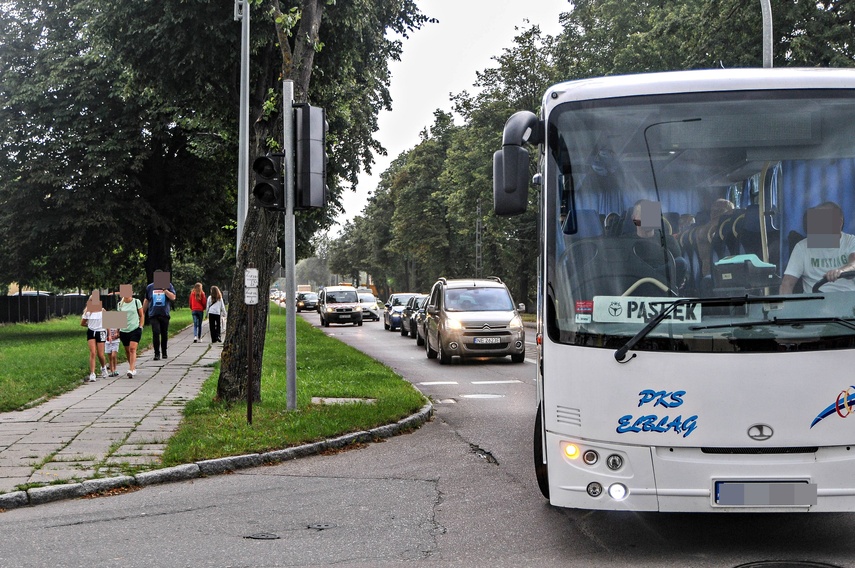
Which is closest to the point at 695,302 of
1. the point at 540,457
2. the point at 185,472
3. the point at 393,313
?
the point at 540,457

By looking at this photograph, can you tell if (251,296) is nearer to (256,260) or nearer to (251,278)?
(251,278)

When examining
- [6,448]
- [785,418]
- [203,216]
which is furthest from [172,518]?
[203,216]

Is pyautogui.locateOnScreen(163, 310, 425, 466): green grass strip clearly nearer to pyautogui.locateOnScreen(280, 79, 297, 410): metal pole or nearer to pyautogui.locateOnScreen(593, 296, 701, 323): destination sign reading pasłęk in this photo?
pyautogui.locateOnScreen(280, 79, 297, 410): metal pole

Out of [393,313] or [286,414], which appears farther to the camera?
[393,313]

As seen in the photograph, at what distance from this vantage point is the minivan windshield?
22109 millimetres

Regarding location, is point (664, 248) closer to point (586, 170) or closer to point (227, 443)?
point (586, 170)

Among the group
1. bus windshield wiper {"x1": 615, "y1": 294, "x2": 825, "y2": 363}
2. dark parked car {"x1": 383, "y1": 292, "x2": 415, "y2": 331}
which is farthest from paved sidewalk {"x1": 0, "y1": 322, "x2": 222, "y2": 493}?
dark parked car {"x1": 383, "y1": 292, "x2": 415, "y2": 331}

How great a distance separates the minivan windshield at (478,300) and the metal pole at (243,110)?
481 cm

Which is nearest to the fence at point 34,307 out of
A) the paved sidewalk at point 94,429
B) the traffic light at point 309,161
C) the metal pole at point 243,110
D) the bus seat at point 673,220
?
the metal pole at point 243,110

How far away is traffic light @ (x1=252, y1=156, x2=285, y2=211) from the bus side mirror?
196 inches

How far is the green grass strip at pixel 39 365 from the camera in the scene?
1412 centimetres

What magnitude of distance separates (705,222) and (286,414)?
6943 millimetres

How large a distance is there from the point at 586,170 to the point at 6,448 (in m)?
6.42

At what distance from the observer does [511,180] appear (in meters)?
6.19
